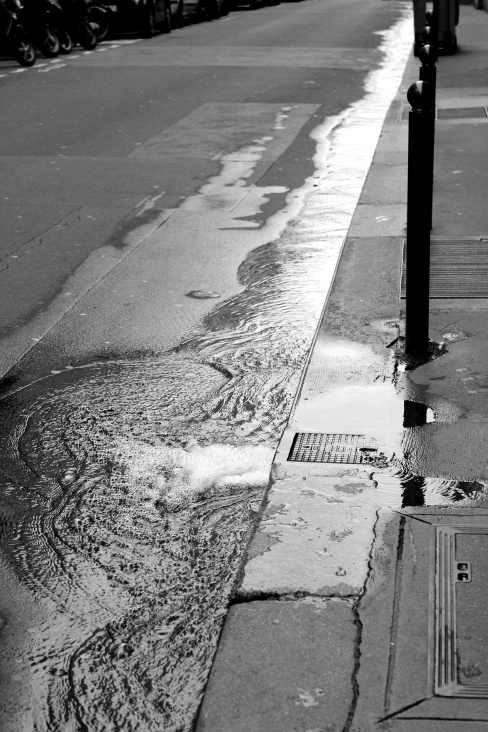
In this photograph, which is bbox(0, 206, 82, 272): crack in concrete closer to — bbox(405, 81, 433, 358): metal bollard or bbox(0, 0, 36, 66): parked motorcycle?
bbox(405, 81, 433, 358): metal bollard

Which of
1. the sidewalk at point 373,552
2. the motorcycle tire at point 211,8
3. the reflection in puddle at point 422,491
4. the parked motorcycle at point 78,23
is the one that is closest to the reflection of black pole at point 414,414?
the sidewalk at point 373,552

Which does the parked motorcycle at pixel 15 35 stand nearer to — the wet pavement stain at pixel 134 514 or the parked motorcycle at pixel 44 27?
the parked motorcycle at pixel 44 27

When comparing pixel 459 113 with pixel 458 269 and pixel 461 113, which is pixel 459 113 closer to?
pixel 461 113

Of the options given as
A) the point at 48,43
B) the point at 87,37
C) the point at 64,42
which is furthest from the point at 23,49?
the point at 87,37

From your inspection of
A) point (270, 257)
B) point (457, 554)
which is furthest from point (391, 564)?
point (270, 257)

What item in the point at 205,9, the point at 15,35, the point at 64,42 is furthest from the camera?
the point at 205,9

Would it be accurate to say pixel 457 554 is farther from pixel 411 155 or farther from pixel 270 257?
pixel 270 257
